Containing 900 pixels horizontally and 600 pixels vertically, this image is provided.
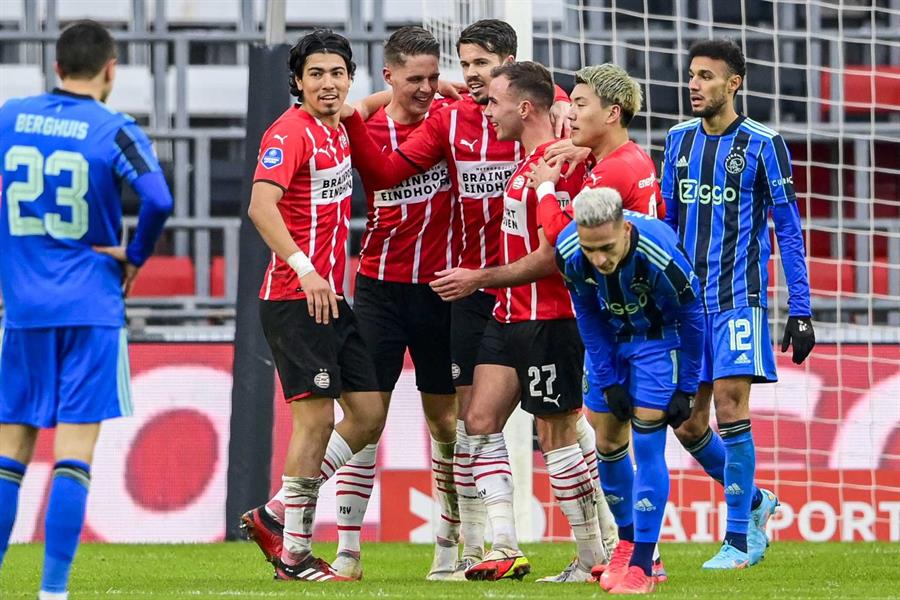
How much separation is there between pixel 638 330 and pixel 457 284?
34.9 inches

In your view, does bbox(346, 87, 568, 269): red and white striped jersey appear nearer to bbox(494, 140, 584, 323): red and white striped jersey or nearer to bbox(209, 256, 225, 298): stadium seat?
bbox(494, 140, 584, 323): red and white striped jersey

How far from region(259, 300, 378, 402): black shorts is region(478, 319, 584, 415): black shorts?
2.06 ft

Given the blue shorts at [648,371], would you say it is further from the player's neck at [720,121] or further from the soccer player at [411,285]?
the player's neck at [720,121]

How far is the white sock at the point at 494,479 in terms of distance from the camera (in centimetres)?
666

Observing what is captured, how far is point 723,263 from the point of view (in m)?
7.22

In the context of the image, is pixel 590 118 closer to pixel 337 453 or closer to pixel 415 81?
pixel 415 81

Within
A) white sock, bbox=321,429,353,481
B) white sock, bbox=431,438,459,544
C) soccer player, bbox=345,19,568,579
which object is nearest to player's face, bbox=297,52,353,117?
soccer player, bbox=345,19,568,579

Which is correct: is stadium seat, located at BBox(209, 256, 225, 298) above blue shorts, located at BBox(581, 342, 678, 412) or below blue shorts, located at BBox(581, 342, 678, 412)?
above

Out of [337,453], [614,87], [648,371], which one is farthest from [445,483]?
[614,87]

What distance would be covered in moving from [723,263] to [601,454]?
51.5 inches

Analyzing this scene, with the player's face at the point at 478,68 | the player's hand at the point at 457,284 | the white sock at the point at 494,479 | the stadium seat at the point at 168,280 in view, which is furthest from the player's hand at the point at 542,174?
the stadium seat at the point at 168,280

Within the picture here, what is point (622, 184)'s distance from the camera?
6.31 meters

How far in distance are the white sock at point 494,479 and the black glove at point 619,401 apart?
2.30ft

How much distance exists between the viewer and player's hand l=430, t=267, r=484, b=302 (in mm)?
6520
